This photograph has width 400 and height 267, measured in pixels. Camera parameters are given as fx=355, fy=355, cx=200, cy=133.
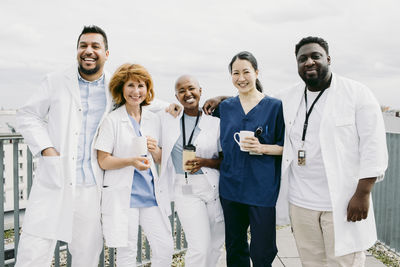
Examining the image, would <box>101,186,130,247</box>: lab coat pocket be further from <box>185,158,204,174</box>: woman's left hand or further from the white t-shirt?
the white t-shirt

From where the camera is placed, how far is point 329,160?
8.93 ft

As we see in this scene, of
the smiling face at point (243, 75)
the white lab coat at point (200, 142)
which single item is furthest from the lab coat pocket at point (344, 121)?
the white lab coat at point (200, 142)

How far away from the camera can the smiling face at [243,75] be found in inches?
123

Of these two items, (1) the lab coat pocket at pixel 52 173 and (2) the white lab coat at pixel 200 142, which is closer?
(1) the lab coat pocket at pixel 52 173

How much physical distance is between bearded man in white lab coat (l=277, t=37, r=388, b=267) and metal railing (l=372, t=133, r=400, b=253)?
8.67ft

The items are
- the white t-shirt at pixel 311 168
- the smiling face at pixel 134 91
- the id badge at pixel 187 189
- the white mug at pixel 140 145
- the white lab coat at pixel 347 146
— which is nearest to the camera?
the white lab coat at pixel 347 146

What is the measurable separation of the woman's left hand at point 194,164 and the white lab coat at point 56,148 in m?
0.80

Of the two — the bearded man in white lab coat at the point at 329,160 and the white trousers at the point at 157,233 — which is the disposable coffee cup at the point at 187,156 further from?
the bearded man in white lab coat at the point at 329,160

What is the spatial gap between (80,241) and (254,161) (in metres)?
1.64

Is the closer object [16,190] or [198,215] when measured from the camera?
[198,215]

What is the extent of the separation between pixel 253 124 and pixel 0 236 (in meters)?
2.62

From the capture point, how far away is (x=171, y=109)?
337cm

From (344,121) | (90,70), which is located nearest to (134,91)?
(90,70)

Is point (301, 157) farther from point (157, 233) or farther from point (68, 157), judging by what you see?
point (68, 157)
